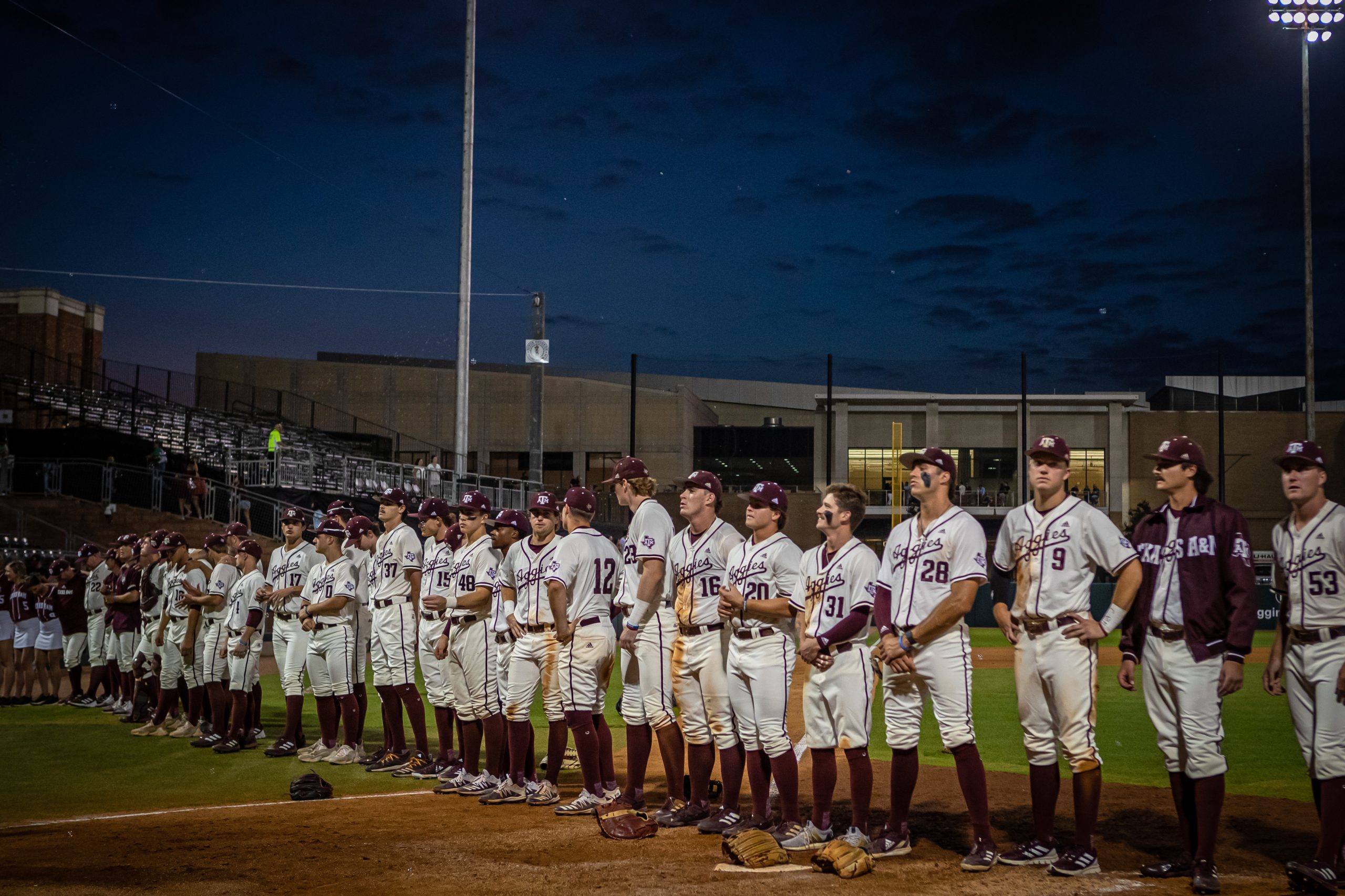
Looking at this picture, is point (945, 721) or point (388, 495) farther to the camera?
point (388, 495)

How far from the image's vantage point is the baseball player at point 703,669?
268 inches

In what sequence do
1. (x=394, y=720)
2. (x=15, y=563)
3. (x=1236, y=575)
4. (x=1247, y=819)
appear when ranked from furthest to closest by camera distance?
(x=15, y=563)
(x=394, y=720)
(x=1247, y=819)
(x=1236, y=575)

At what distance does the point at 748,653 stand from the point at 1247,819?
358 cm

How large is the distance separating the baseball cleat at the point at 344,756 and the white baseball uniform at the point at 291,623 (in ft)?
2.44

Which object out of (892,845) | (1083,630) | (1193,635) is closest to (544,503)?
(892,845)

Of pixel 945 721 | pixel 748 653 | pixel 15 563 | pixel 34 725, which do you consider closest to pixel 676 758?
pixel 748 653

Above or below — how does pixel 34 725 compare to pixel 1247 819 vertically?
below

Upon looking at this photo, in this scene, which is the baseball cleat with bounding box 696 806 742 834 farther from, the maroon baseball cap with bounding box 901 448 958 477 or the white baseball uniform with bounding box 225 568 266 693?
the white baseball uniform with bounding box 225 568 266 693

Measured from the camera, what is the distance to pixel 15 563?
15.4 metres

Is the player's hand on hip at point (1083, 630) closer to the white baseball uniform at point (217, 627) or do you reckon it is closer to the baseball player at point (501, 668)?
the baseball player at point (501, 668)

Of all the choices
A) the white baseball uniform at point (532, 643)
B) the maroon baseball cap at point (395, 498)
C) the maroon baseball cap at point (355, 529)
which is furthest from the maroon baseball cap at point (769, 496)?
the maroon baseball cap at point (355, 529)

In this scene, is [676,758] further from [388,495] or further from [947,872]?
[388,495]

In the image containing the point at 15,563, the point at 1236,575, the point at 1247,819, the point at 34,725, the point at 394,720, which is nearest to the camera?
the point at 1236,575

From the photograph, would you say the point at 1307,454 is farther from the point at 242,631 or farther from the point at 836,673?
the point at 242,631
